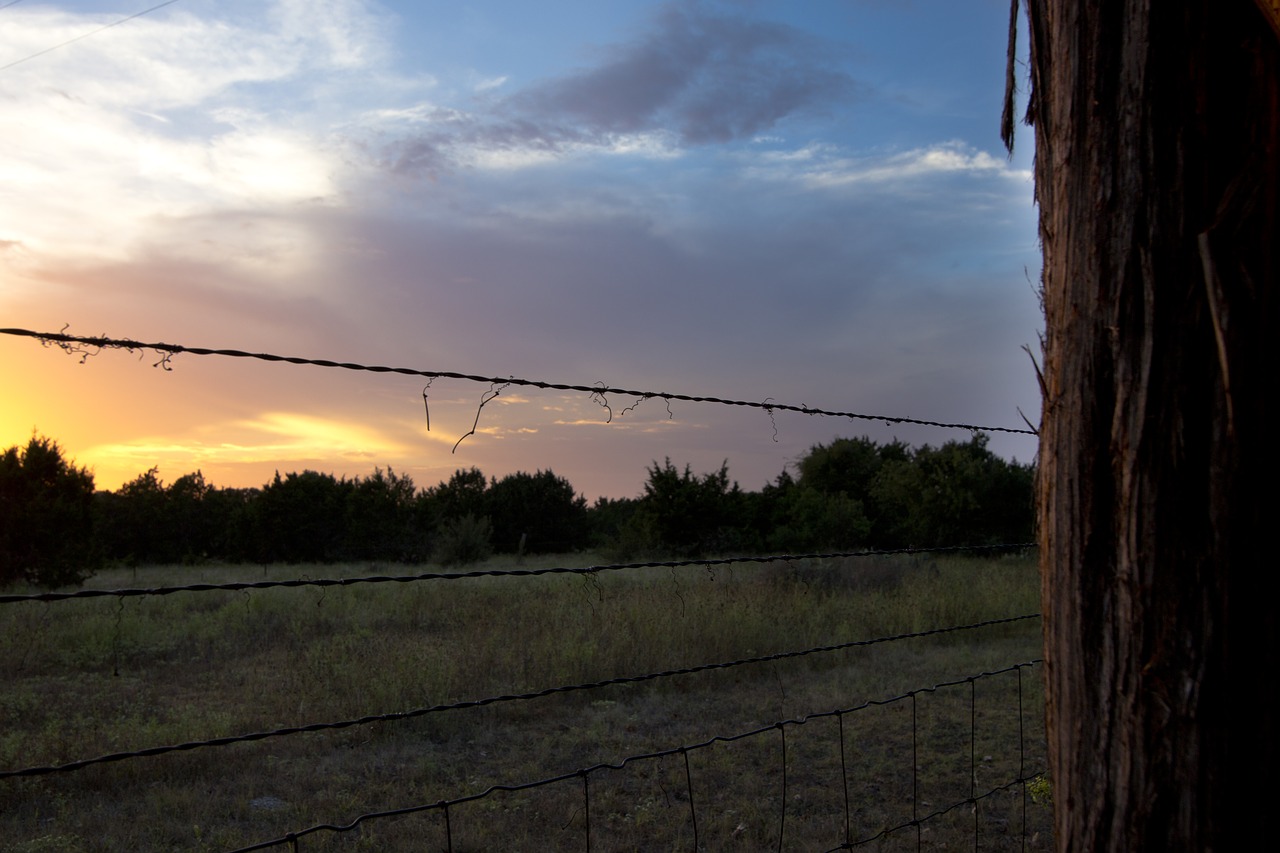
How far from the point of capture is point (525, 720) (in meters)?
6.26

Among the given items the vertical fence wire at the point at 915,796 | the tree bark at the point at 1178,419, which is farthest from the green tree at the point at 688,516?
the tree bark at the point at 1178,419

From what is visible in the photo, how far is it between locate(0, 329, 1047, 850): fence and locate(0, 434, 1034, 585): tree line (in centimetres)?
287

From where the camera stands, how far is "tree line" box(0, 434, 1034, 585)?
12.6m

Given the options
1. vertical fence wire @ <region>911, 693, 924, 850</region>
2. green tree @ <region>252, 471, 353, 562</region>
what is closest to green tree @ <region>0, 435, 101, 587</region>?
green tree @ <region>252, 471, 353, 562</region>

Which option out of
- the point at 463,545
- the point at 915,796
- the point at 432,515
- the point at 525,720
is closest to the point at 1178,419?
the point at 915,796

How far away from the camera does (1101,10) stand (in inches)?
66.2

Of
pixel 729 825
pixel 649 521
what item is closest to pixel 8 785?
pixel 729 825

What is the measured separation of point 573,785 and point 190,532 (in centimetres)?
1619

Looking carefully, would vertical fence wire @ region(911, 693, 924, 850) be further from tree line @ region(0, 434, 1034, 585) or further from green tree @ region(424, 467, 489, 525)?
green tree @ region(424, 467, 489, 525)

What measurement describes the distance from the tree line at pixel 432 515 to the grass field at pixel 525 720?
2.23 m

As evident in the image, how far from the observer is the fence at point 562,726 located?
3.94 m

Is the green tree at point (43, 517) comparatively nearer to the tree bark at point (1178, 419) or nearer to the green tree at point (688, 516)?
the green tree at point (688, 516)

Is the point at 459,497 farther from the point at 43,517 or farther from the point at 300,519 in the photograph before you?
the point at 43,517

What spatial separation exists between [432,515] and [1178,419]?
2404cm
